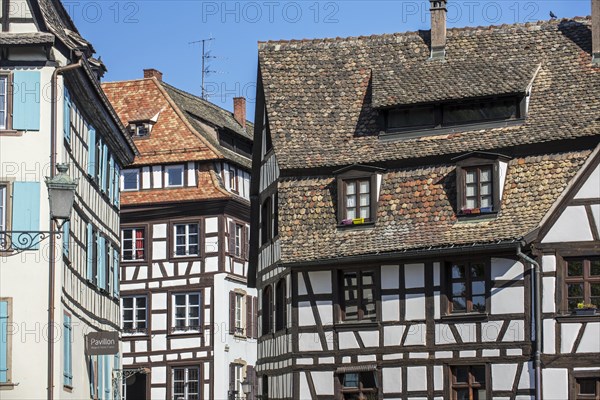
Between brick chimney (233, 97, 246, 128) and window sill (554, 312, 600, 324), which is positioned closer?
window sill (554, 312, 600, 324)

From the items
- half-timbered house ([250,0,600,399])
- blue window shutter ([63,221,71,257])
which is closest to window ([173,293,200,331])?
→ half-timbered house ([250,0,600,399])

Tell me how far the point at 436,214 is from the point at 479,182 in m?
1.31

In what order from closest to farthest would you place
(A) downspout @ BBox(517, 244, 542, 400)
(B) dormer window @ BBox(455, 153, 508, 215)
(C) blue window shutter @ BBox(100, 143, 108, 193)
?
(A) downspout @ BBox(517, 244, 542, 400) → (B) dormer window @ BBox(455, 153, 508, 215) → (C) blue window shutter @ BBox(100, 143, 108, 193)

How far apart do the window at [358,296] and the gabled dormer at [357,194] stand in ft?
4.26

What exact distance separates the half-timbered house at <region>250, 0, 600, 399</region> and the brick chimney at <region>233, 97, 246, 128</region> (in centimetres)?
2748

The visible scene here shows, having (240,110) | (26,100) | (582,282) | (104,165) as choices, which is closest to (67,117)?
(26,100)

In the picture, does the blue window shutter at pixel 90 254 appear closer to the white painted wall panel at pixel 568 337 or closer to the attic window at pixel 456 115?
the attic window at pixel 456 115

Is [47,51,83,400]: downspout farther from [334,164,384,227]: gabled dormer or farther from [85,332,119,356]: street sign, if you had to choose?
[334,164,384,227]: gabled dormer

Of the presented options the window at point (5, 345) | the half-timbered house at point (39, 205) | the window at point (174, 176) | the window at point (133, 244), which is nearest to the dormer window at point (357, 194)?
the half-timbered house at point (39, 205)

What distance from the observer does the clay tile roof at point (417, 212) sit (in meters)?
Result: 36.4

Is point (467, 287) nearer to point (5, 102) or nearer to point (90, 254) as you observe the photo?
point (90, 254)

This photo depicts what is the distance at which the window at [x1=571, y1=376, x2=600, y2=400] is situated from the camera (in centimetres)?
3494

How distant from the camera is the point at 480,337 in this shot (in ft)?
120

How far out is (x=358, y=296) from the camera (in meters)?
38.5
